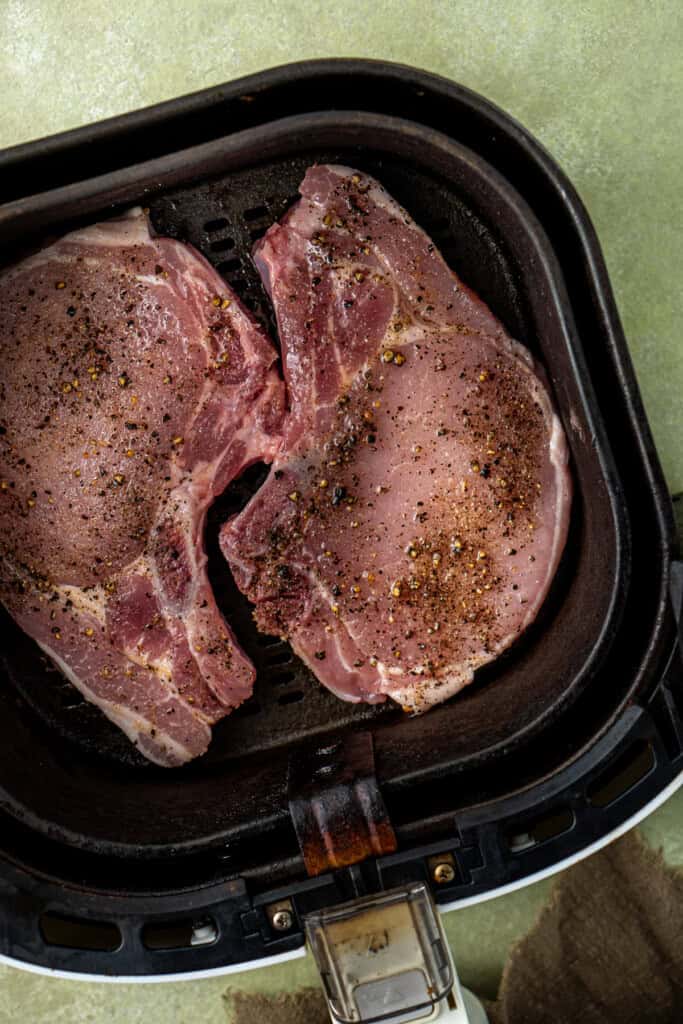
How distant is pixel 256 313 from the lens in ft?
5.28

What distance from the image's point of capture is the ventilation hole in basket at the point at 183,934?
4.43ft

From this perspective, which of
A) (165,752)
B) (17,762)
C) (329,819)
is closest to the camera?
(329,819)

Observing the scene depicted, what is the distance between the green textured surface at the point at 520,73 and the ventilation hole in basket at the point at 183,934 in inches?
20.9

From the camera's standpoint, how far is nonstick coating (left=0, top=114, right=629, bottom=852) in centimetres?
140

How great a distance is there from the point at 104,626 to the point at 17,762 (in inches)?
10.5

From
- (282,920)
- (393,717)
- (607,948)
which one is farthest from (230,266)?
(607,948)

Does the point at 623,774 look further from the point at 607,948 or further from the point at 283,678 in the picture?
the point at 283,678

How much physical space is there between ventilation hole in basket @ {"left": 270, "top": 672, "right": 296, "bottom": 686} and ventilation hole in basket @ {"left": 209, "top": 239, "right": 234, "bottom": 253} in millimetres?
782

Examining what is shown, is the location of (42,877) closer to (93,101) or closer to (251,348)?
(251,348)

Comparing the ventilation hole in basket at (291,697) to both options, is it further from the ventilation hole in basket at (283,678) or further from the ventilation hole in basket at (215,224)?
the ventilation hole in basket at (215,224)

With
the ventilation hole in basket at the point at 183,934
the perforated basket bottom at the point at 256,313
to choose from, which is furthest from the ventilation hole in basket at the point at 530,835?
the ventilation hole in basket at the point at 183,934

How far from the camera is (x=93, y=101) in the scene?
5.45 ft

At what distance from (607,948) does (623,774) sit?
37 centimetres

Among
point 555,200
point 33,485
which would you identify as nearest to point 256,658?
point 33,485
